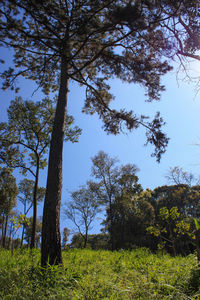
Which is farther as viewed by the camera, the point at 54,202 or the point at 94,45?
the point at 94,45

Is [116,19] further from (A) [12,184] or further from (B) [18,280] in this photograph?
(A) [12,184]

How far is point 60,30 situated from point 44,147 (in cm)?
748

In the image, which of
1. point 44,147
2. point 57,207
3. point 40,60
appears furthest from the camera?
point 44,147

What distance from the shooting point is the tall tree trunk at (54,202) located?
130 inches

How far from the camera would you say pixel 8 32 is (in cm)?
522

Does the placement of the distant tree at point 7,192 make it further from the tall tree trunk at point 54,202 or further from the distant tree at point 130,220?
the tall tree trunk at point 54,202

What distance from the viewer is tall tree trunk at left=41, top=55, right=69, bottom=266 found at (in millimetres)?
3312

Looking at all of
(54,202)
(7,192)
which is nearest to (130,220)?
(7,192)

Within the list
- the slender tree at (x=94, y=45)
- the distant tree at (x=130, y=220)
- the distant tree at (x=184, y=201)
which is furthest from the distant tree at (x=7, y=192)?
the distant tree at (x=184, y=201)

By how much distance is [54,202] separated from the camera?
12.3 feet

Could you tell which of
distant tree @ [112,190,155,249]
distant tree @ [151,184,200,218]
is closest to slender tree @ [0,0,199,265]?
distant tree @ [112,190,155,249]

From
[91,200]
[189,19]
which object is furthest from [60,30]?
[91,200]

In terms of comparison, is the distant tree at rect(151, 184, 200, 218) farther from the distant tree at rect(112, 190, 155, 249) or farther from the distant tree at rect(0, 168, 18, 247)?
the distant tree at rect(0, 168, 18, 247)

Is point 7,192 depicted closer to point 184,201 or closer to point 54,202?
point 54,202
